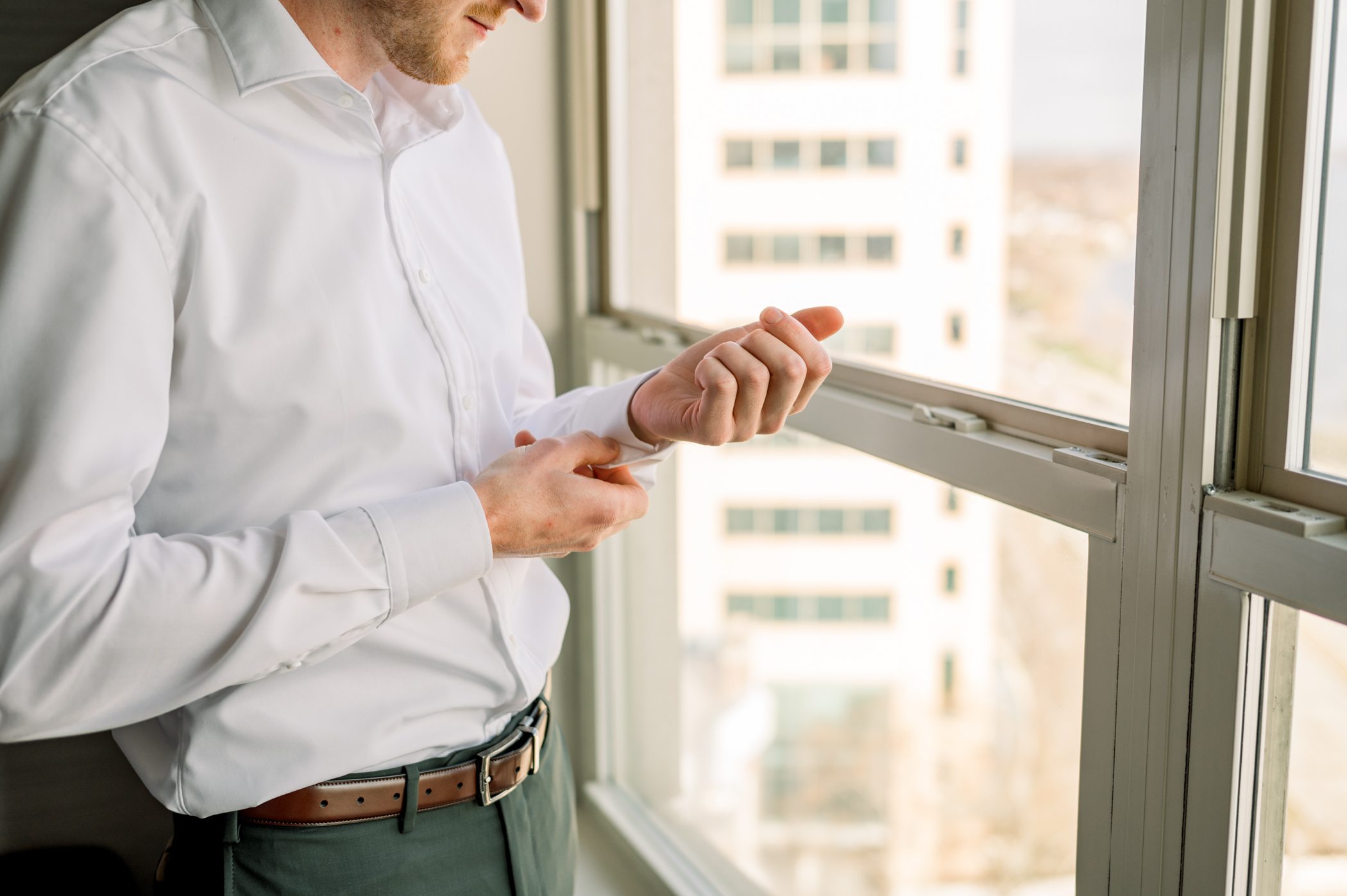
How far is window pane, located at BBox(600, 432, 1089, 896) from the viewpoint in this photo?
159cm

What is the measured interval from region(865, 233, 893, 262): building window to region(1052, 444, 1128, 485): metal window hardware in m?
0.69

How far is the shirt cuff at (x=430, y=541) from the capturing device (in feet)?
2.79

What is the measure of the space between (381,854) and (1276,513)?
805 millimetres

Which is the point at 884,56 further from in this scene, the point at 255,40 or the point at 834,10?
the point at 255,40

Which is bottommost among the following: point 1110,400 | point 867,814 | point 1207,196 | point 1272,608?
point 867,814

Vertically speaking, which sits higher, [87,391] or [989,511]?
[87,391]

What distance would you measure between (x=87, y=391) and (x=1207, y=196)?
0.81 metres

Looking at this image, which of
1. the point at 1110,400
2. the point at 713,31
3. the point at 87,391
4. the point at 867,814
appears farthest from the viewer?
the point at 867,814

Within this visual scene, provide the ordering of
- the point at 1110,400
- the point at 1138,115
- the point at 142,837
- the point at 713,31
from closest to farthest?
the point at 1138,115 → the point at 1110,400 → the point at 142,837 → the point at 713,31

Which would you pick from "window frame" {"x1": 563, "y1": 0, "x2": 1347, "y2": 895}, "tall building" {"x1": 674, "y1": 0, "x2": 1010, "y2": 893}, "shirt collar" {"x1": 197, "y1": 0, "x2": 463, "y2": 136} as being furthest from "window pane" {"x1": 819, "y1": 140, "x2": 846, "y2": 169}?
"shirt collar" {"x1": 197, "y1": 0, "x2": 463, "y2": 136}

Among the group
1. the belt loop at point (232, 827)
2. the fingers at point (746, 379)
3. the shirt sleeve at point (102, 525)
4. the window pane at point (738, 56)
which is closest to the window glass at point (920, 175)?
the window pane at point (738, 56)

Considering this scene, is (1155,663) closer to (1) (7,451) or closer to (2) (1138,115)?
(2) (1138,115)

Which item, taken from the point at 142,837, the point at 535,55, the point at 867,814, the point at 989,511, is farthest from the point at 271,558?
the point at 867,814

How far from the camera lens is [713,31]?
1867 mm
